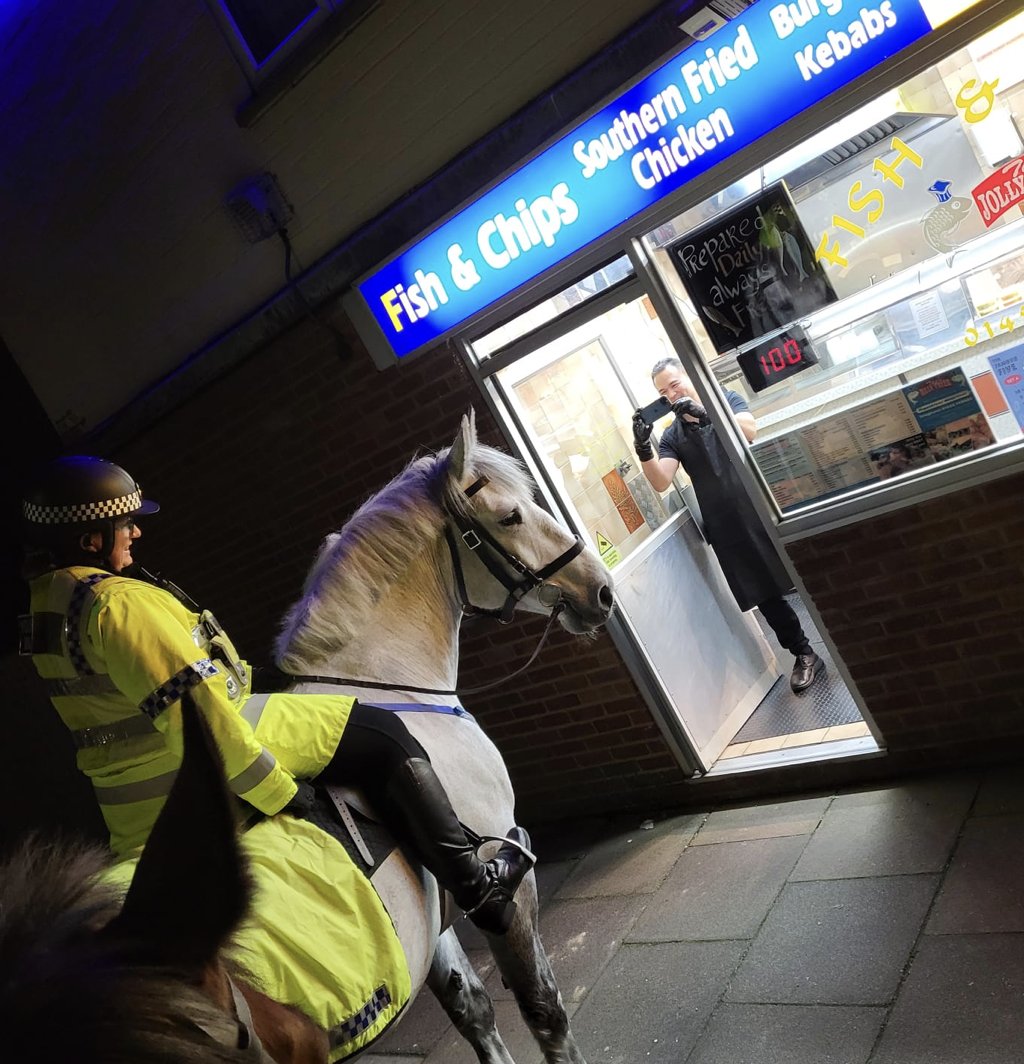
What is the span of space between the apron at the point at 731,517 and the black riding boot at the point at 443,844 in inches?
126

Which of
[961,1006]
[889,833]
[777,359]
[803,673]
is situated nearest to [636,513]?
[803,673]

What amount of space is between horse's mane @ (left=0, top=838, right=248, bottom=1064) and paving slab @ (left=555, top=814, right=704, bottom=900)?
3446 mm

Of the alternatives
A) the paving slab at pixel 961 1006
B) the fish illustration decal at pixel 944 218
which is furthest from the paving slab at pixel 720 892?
the fish illustration decal at pixel 944 218

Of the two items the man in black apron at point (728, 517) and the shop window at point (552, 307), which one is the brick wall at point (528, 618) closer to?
the shop window at point (552, 307)

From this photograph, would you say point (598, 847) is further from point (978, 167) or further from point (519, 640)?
point (978, 167)

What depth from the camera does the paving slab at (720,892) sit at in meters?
4.10

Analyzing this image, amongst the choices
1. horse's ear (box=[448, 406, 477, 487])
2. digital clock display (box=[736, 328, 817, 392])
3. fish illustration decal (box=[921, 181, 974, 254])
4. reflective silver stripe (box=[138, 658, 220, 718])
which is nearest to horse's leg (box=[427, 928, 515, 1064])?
reflective silver stripe (box=[138, 658, 220, 718])

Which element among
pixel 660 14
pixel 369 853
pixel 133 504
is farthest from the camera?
pixel 660 14

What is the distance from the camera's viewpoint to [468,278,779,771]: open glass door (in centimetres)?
535

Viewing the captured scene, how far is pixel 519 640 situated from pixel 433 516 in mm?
2393

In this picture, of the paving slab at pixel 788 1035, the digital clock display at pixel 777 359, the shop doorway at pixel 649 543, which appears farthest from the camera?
the shop doorway at pixel 649 543

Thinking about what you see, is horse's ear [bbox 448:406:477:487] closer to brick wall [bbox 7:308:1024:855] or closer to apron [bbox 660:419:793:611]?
brick wall [bbox 7:308:1024:855]

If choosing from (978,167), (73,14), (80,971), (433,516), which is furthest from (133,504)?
(73,14)

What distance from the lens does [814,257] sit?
398 cm
